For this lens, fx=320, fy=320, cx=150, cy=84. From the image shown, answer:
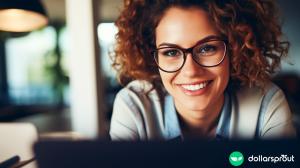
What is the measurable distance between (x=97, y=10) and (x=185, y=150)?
54 cm

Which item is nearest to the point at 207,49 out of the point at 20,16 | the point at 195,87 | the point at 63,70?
the point at 195,87

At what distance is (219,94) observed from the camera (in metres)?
1.07

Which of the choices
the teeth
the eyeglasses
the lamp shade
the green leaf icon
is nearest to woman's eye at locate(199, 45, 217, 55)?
the eyeglasses

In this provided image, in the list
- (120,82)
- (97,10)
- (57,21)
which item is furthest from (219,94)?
(57,21)

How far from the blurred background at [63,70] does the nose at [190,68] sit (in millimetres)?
234

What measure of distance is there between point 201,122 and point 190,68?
0.67 ft

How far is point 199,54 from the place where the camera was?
1.01 m

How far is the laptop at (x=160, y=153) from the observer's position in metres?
0.94

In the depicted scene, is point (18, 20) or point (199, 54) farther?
point (18, 20)

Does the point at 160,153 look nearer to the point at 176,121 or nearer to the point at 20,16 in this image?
the point at 176,121

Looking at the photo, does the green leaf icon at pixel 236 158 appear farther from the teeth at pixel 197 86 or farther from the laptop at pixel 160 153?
the teeth at pixel 197 86

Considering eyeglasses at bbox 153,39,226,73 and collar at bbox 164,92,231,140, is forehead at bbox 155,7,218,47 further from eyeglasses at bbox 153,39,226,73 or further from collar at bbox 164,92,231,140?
collar at bbox 164,92,231,140

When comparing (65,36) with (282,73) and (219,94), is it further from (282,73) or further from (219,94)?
(282,73)

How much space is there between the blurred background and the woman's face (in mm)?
173
